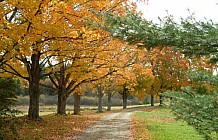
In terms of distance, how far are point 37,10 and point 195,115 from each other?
7.31 meters

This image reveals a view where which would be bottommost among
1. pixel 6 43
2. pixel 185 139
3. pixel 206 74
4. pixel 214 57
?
pixel 185 139

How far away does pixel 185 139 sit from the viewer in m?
12.2

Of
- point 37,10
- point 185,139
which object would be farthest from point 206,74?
point 185,139

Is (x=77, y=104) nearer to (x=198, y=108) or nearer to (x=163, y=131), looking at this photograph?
(x=163, y=131)

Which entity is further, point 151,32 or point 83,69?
point 83,69

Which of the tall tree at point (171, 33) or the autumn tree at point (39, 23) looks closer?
the tall tree at point (171, 33)

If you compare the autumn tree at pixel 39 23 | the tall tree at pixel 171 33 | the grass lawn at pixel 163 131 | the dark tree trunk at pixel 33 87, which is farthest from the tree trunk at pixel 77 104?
the tall tree at pixel 171 33

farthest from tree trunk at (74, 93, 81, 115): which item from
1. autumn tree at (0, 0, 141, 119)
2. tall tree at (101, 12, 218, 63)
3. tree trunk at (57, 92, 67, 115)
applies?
tall tree at (101, 12, 218, 63)

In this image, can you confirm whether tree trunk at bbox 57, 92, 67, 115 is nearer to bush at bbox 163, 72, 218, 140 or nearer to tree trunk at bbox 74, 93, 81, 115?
tree trunk at bbox 74, 93, 81, 115

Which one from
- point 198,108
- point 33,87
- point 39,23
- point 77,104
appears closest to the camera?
point 198,108

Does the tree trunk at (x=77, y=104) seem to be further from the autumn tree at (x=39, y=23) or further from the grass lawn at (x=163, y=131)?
the autumn tree at (x=39, y=23)

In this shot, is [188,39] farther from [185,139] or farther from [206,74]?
[185,139]

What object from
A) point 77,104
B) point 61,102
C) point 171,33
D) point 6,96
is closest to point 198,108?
point 171,33

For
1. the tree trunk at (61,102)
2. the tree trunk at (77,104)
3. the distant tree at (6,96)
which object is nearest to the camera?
the distant tree at (6,96)
